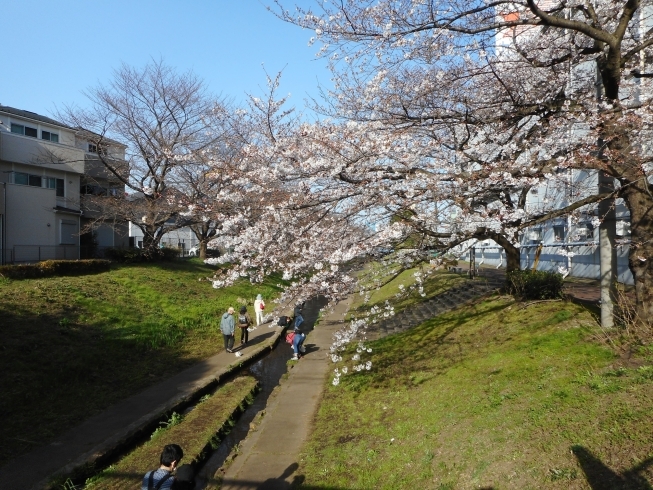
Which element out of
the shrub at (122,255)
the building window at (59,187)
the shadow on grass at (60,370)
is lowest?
the shadow on grass at (60,370)

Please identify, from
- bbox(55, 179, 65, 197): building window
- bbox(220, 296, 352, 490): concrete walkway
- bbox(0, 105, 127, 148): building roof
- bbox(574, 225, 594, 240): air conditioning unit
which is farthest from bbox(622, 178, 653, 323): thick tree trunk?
bbox(55, 179, 65, 197): building window

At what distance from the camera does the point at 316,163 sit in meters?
7.04

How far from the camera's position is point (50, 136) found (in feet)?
84.0

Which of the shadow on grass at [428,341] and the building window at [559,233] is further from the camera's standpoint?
the building window at [559,233]

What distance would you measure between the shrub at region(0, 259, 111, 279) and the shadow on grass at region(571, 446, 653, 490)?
55.0ft

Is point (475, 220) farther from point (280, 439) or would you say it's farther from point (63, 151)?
point (63, 151)

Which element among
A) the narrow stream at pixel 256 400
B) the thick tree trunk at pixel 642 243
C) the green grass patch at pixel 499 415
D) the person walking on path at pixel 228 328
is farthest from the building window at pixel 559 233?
the person walking on path at pixel 228 328

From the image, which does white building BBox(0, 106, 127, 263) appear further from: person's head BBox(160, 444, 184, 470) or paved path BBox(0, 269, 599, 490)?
person's head BBox(160, 444, 184, 470)

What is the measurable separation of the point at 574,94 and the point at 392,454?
6.94 metres

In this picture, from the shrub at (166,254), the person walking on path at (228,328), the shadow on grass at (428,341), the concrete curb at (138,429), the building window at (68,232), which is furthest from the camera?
the shrub at (166,254)

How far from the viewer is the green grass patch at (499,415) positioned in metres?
4.24

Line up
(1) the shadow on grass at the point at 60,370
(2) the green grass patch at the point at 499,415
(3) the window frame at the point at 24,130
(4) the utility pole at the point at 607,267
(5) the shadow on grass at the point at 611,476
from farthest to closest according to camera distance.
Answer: (3) the window frame at the point at 24,130, (1) the shadow on grass at the point at 60,370, (4) the utility pole at the point at 607,267, (2) the green grass patch at the point at 499,415, (5) the shadow on grass at the point at 611,476

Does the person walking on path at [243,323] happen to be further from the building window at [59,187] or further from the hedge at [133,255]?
the building window at [59,187]

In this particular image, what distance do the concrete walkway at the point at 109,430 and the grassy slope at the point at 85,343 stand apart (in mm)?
324
